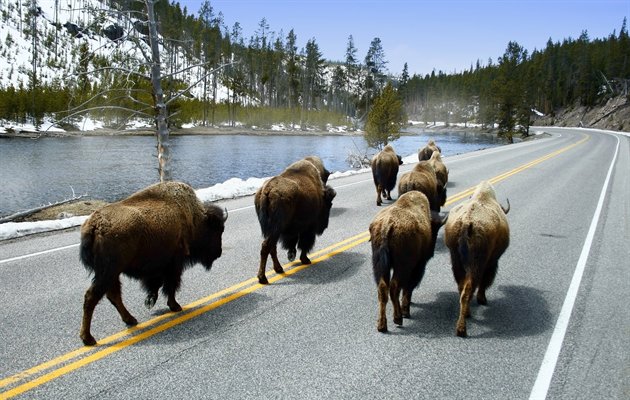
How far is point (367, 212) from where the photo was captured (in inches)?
449

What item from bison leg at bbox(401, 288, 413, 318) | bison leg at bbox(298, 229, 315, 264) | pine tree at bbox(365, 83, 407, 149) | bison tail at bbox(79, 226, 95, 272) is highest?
pine tree at bbox(365, 83, 407, 149)

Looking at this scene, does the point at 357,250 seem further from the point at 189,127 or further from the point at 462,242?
the point at 189,127

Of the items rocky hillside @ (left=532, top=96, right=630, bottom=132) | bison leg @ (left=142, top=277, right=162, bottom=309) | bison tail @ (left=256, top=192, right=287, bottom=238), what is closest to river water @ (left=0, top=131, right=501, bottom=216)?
bison tail @ (left=256, top=192, right=287, bottom=238)

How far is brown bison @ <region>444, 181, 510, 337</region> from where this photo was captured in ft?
16.4

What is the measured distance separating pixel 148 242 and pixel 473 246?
352cm

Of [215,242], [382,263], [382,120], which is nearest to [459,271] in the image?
[382,263]

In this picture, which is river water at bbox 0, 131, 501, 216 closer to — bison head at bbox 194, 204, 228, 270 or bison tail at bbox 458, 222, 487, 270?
bison head at bbox 194, 204, 228, 270

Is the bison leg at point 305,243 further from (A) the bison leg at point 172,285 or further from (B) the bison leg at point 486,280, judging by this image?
(B) the bison leg at point 486,280

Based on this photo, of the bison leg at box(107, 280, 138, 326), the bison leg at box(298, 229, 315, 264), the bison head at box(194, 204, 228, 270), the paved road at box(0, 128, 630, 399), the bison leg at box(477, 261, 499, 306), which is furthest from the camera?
the bison leg at box(298, 229, 315, 264)

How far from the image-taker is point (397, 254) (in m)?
4.89

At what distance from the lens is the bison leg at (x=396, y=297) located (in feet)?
16.2

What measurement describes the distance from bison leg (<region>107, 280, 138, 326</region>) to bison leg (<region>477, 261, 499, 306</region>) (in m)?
4.13

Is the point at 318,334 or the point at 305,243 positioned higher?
the point at 305,243

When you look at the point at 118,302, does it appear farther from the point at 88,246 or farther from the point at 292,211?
the point at 292,211
